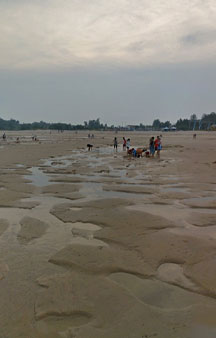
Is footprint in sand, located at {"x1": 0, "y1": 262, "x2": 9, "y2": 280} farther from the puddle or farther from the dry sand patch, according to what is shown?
the puddle

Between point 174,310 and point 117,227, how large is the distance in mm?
2759

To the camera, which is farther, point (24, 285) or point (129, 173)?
point (129, 173)

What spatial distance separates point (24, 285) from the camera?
11.8 ft

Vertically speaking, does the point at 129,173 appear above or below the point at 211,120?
below

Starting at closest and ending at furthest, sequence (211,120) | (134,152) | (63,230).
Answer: (63,230) < (134,152) < (211,120)

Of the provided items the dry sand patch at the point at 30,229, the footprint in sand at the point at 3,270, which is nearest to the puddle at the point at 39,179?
the dry sand patch at the point at 30,229

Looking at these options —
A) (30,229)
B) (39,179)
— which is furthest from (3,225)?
(39,179)

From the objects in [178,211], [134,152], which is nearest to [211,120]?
[134,152]

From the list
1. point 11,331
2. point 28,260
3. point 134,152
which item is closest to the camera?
point 11,331

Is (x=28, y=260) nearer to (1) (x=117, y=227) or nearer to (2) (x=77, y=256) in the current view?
(2) (x=77, y=256)

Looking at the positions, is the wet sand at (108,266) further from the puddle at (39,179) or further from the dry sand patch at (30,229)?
the puddle at (39,179)

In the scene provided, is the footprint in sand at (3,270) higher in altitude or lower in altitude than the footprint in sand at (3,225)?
lower

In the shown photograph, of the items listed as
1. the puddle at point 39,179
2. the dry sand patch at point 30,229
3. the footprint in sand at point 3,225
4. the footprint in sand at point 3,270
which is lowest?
the footprint in sand at point 3,270

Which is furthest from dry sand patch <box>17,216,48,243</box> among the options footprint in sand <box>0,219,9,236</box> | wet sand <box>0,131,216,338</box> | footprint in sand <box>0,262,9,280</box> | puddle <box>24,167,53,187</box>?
puddle <box>24,167,53,187</box>
